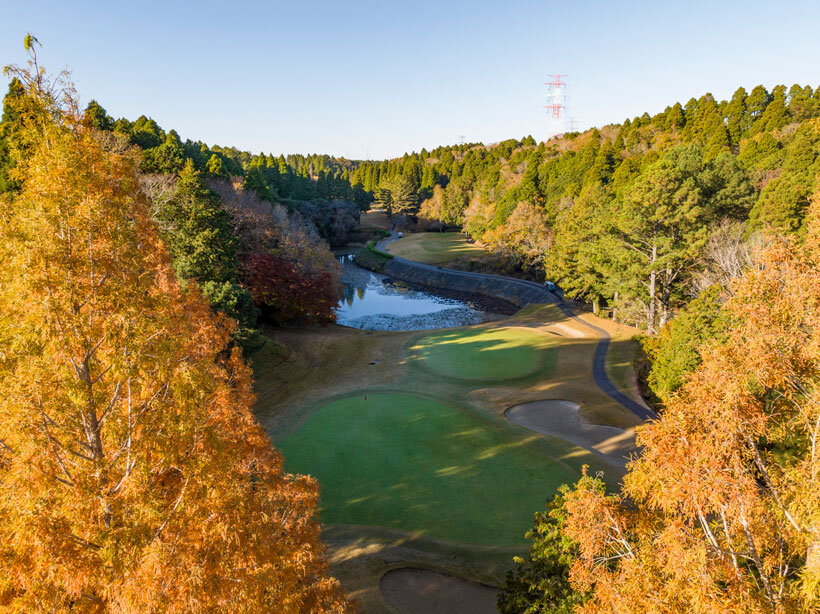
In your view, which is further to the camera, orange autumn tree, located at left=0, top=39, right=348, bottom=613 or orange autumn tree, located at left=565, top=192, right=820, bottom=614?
orange autumn tree, located at left=565, top=192, right=820, bottom=614

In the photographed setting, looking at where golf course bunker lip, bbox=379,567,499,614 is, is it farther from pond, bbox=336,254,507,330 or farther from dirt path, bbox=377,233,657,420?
pond, bbox=336,254,507,330

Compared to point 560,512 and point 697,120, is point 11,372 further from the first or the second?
point 697,120

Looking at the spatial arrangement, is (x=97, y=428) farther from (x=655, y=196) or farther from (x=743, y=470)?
(x=655, y=196)

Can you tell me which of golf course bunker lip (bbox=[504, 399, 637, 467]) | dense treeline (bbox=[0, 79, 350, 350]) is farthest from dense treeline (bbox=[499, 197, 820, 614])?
dense treeline (bbox=[0, 79, 350, 350])

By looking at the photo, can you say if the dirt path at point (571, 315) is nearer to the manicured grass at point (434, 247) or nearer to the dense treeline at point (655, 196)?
the manicured grass at point (434, 247)

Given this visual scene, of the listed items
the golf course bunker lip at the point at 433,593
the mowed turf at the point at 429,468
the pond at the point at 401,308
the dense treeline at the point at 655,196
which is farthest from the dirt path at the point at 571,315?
the golf course bunker lip at the point at 433,593

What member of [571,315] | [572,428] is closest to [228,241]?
[572,428]
